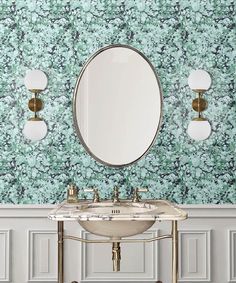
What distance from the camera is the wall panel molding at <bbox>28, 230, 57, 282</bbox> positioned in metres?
4.16

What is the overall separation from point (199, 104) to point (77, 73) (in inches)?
33.0

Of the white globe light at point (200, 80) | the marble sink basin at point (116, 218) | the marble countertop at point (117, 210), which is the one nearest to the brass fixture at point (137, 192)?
the marble countertop at point (117, 210)

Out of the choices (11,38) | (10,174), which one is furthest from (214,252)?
(11,38)

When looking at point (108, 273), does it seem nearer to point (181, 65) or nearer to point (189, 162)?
point (189, 162)

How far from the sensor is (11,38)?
4.14 meters

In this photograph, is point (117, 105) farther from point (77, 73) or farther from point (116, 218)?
point (116, 218)

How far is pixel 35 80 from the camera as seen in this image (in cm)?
403

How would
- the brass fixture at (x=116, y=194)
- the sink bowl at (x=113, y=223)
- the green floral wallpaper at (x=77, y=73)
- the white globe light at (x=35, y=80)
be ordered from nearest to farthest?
1. the sink bowl at (x=113, y=223)
2. the brass fixture at (x=116, y=194)
3. the white globe light at (x=35, y=80)
4. the green floral wallpaper at (x=77, y=73)

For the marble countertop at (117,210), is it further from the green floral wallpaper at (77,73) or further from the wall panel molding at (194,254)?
the wall panel molding at (194,254)

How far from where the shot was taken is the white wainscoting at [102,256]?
4160mm

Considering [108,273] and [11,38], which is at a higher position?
[11,38]

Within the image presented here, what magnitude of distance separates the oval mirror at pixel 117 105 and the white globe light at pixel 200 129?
23 cm

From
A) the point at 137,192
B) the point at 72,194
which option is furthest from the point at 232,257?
the point at 72,194

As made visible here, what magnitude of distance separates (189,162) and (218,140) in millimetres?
244
